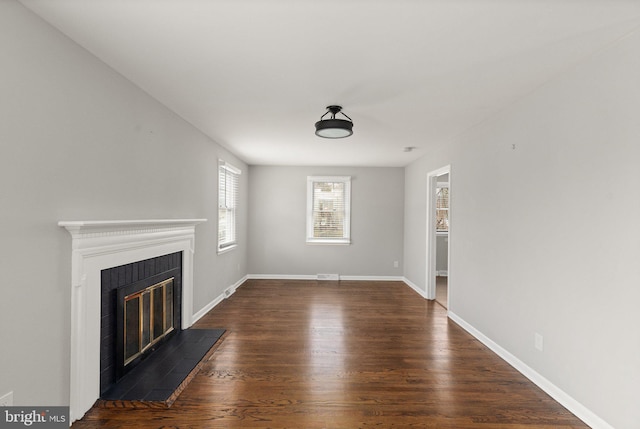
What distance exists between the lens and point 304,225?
7.17 metres

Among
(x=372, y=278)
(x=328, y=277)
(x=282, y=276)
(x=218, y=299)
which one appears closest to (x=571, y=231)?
(x=218, y=299)

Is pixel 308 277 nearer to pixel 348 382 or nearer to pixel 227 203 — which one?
pixel 227 203

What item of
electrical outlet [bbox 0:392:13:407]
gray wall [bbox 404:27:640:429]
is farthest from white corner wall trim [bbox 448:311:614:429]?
electrical outlet [bbox 0:392:13:407]

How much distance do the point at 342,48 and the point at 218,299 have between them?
421 cm

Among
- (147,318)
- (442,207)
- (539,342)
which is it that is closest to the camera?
(539,342)

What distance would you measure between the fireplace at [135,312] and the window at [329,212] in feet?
12.4

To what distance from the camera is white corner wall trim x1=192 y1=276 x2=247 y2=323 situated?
14.2 ft

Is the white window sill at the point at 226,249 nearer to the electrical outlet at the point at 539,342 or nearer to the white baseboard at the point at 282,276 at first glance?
the white baseboard at the point at 282,276

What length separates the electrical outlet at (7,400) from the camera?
1.70m

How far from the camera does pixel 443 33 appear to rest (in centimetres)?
196

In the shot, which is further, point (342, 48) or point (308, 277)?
point (308, 277)

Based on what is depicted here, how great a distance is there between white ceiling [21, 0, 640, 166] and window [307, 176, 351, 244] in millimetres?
3624

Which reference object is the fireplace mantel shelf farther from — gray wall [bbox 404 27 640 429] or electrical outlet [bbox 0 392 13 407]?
gray wall [bbox 404 27 640 429]

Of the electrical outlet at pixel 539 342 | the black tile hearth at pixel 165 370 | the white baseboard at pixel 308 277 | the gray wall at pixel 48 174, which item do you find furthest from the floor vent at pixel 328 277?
the gray wall at pixel 48 174
